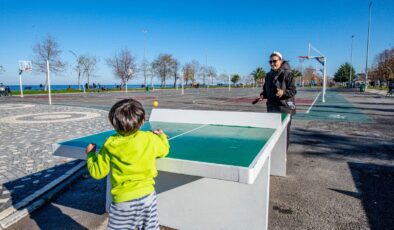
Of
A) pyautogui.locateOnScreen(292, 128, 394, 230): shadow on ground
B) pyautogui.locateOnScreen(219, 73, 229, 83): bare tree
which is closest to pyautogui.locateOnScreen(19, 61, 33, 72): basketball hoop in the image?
pyautogui.locateOnScreen(292, 128, 394, 230): shadow on ground

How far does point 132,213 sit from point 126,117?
0.75 meters

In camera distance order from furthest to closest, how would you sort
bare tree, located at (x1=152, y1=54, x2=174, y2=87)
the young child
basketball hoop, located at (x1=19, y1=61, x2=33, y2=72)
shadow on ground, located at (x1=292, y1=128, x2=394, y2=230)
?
bare tree, located at (x1=152, y1=54, x2=174, y2=87), basketball hoop, located at (x1=19, y1=61, x2=33, y2=72), shadow on ground, located at (x1=292, y1=128, x2=394, y2=230), the young child

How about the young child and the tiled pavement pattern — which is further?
the tiled pavement pattern

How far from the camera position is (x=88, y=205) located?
3.66 m

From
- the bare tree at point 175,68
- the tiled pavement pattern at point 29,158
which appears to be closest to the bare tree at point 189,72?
the bare tree at point 175,68

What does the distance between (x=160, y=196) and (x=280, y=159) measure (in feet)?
7.99

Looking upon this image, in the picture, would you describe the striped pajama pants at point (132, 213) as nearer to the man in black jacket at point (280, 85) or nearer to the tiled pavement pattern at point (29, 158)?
the tiled pavement pattern at point (29, 158)

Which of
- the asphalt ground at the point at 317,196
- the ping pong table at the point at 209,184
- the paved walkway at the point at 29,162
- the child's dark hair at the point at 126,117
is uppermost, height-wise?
the child's dark hair at the point at 126,117

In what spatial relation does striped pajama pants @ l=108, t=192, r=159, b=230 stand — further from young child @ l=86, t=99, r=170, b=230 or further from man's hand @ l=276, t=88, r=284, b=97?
man's hand @ l=276, t=88, r=284, b=97

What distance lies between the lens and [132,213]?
206 centimetres

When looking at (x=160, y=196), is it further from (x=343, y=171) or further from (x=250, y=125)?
(x=343, y=171)

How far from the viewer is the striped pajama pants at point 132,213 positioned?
2.04 m

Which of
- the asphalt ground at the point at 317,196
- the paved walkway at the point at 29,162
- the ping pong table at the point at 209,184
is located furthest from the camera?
the paved walkway at the point at 29,162

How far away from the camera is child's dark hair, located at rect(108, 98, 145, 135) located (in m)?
1.95
